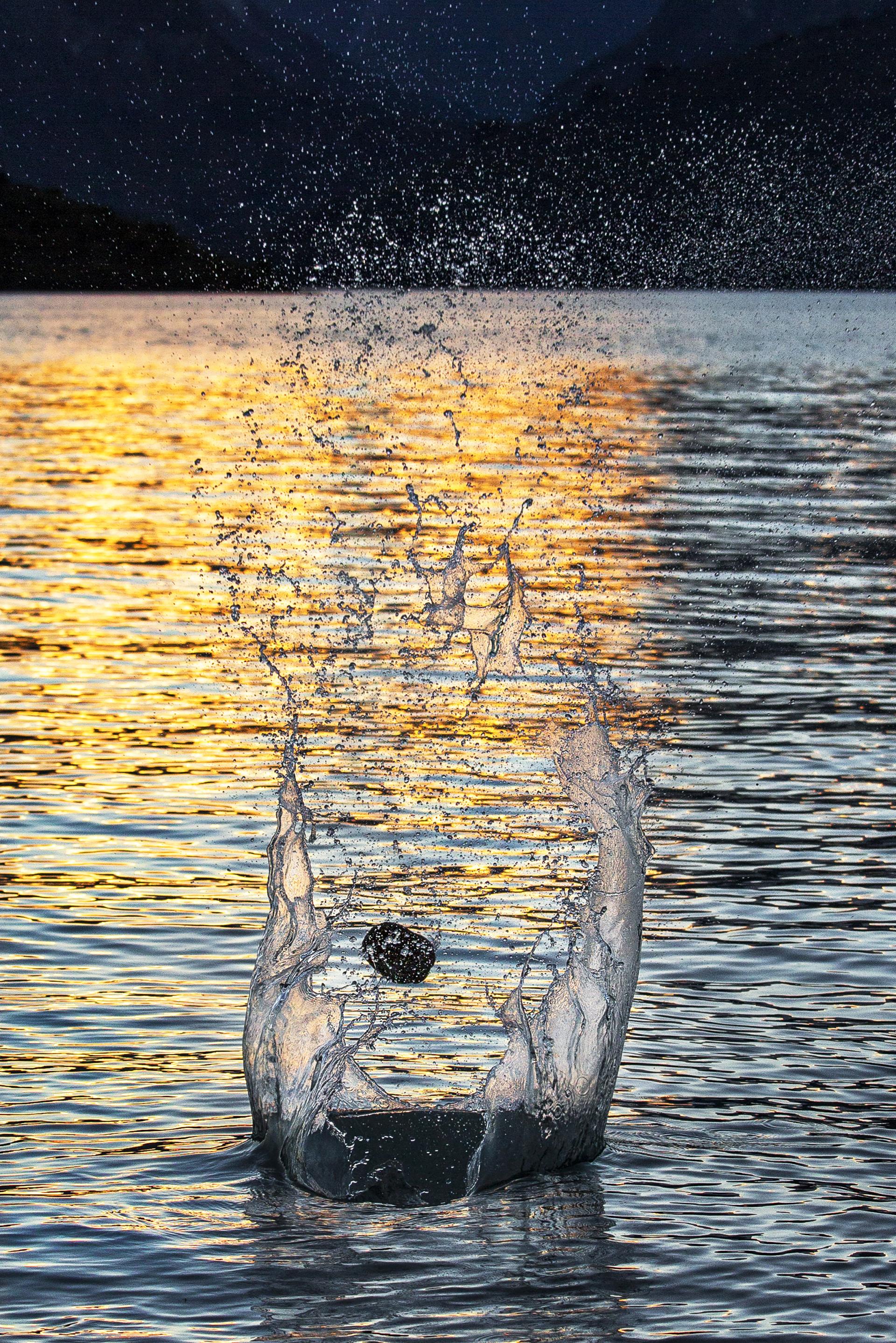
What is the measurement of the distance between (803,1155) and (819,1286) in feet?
4.52

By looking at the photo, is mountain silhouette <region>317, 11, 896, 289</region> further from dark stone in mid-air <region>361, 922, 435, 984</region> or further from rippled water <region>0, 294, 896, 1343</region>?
dark stone in mid-air <region>361, 922, 435, 984</region>

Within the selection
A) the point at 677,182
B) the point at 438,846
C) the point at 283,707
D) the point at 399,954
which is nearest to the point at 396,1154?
the point at 399,954

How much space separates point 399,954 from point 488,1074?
1215 mm

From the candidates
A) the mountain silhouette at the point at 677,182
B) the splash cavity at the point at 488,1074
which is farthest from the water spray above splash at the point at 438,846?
the mountain silhouette at the point at 677,182

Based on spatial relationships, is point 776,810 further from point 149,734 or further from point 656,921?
point 149,734

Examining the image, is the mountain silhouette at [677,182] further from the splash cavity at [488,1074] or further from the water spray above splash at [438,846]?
the splash cavity at [488,1074]

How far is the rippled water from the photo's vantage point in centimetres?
880

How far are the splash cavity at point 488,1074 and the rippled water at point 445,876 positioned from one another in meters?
0.21

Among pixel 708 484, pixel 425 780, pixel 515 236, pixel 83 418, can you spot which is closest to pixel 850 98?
pixel 515 236

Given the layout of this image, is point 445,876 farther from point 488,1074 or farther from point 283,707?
point 283,707

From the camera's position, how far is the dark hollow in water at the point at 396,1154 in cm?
963

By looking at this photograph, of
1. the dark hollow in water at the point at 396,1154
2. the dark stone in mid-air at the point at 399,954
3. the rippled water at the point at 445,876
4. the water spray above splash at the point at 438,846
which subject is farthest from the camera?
the dark stone in mid-air at the point at 399,954

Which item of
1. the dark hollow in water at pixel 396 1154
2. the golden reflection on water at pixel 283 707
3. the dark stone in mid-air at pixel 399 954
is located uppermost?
the golden reflection on water at pixel 283 707

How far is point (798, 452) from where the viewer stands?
4488cm
